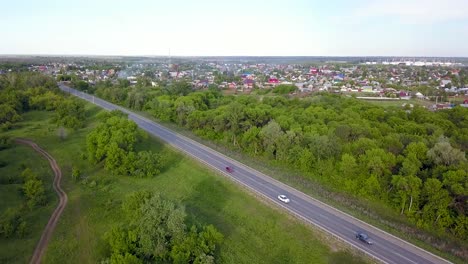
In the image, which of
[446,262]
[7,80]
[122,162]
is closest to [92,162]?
[122,162]

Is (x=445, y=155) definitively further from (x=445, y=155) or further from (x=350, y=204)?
(x=350, y=204)

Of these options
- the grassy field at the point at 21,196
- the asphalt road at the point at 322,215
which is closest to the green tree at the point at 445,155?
the asphalt road at the point at 322,215

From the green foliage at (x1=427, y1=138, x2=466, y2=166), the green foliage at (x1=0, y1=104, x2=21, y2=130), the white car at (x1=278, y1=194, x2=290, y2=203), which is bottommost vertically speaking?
the white car at (x1=278, y1=194, x2=290, y2=203)

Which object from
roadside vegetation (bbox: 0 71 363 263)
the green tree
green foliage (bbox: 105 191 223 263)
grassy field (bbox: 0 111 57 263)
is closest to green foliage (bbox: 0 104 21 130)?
grassy field (bbox: 0 111 57 263)

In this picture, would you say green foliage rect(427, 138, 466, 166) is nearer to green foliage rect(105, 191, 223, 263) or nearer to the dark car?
the dark car

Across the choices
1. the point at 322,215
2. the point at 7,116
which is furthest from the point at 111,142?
the point at 7,116

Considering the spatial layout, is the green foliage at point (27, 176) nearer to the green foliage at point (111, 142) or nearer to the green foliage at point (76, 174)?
the green foliage at point (76, 174)

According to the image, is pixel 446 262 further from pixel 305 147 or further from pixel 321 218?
pixel 305 147

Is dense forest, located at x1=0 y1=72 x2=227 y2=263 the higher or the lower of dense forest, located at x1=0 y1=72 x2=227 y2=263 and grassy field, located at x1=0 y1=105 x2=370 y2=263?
the higher
